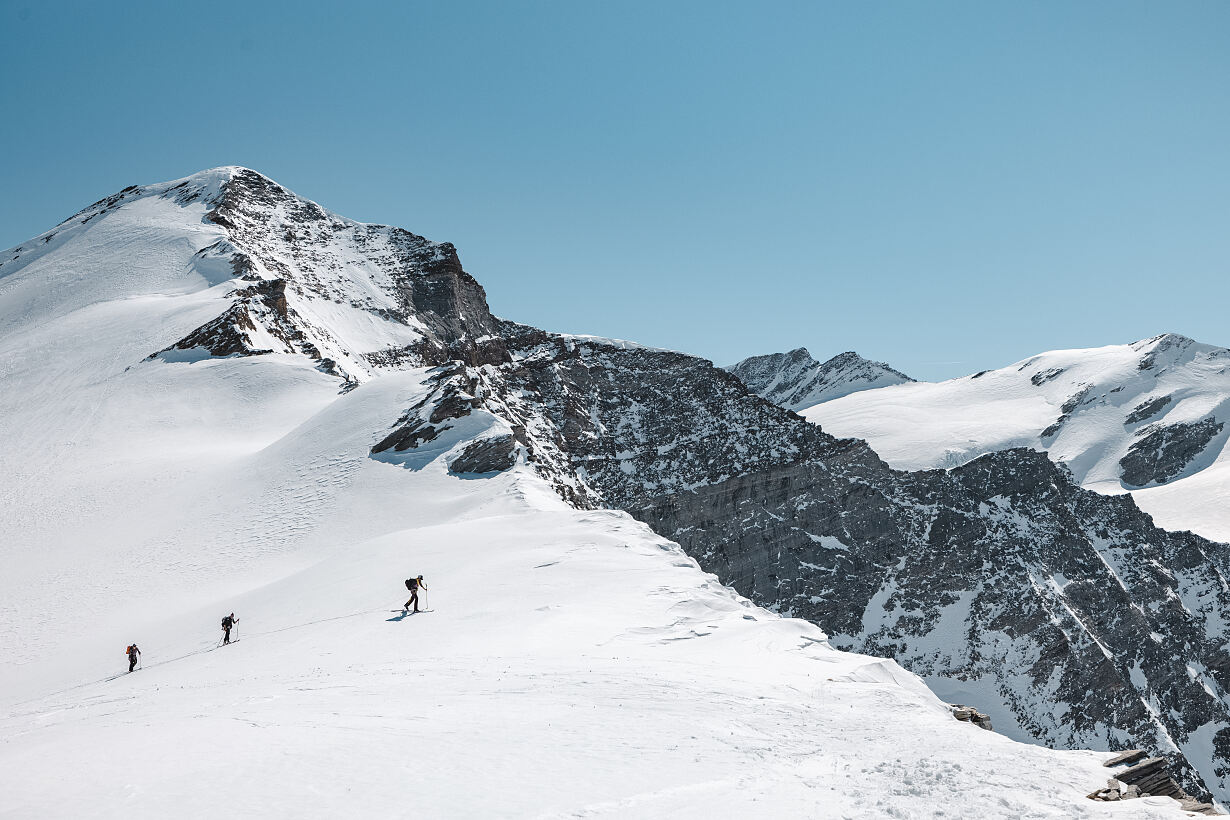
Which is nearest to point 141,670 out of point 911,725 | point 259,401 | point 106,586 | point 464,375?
point 106,586

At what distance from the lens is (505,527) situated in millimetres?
36344

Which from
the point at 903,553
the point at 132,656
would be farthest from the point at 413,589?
the point at 903,553

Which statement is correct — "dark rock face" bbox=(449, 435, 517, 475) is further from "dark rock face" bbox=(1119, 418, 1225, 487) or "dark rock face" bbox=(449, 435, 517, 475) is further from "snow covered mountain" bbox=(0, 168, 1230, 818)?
"dark rock face" bbox=(1119, 418, 1225, 487)

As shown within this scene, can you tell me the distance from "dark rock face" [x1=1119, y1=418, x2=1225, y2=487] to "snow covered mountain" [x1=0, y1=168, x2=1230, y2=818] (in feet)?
159

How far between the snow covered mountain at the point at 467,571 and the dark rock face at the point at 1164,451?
48.5 m

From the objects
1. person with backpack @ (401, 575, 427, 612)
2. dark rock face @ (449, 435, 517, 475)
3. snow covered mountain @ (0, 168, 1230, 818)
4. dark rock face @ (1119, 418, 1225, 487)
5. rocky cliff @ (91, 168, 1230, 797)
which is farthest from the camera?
dark rock face @ (1119, 418, 1225, 487)

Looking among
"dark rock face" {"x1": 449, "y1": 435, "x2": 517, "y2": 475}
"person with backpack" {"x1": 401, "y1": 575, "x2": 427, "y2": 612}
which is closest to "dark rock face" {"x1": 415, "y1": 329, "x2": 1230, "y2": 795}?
"dark rock face" {"x1": 449, "y1": 435, "x2": 517, "y2": 475}

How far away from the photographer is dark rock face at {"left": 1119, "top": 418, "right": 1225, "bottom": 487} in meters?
172

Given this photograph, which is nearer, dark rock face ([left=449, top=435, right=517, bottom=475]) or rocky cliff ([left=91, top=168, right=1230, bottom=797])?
dark rock face ([left=449, top=435, right=517, bottom=475])

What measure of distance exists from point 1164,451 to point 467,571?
198 m

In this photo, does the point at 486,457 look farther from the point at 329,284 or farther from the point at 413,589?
the point at 329,284

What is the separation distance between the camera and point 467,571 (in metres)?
29.4

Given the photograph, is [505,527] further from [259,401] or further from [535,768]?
[259,401]

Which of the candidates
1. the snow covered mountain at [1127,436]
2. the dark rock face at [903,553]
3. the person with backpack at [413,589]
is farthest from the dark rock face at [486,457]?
the snow covered mountain at [1127,436]
